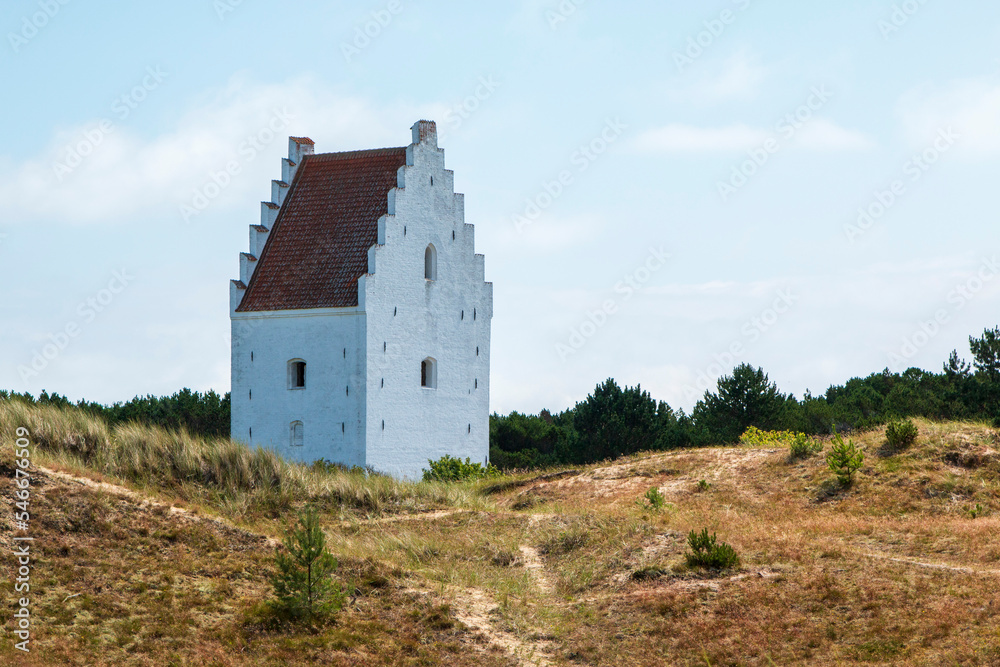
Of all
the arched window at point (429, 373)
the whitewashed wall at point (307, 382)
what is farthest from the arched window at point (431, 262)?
the whitewashed wall at point (307, 382)

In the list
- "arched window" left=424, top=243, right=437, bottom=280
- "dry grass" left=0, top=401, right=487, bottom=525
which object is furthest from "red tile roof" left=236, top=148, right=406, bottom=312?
"dry grass" left=0, top=401, right=487, bottom=525

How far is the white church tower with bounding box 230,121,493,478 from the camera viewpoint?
36.6 metres

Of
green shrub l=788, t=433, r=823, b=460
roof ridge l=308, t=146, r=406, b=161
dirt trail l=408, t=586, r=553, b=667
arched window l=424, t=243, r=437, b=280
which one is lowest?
dirt trail l=408, t=586, r=553, b=667

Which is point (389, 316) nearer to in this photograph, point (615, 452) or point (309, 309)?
point (309, 309)

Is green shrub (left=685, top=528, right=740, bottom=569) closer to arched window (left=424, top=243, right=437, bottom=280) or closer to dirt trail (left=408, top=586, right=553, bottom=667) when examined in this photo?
dirt trail (left=408, top=586, right=553, bottom=667)

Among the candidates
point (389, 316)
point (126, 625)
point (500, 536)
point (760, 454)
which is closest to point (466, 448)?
point (389, 316)

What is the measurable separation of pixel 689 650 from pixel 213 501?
1048 centimetres

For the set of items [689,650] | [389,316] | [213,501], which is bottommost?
[689,650]

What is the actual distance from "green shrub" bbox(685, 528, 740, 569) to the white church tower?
2062cm

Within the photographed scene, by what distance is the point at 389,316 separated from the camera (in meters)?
37.1

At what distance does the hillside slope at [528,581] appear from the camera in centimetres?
1380

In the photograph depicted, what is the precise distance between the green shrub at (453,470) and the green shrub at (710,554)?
18.9m

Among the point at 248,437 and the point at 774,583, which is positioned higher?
the point at 248,437

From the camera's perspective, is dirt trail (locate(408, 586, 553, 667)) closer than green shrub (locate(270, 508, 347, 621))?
Yes
